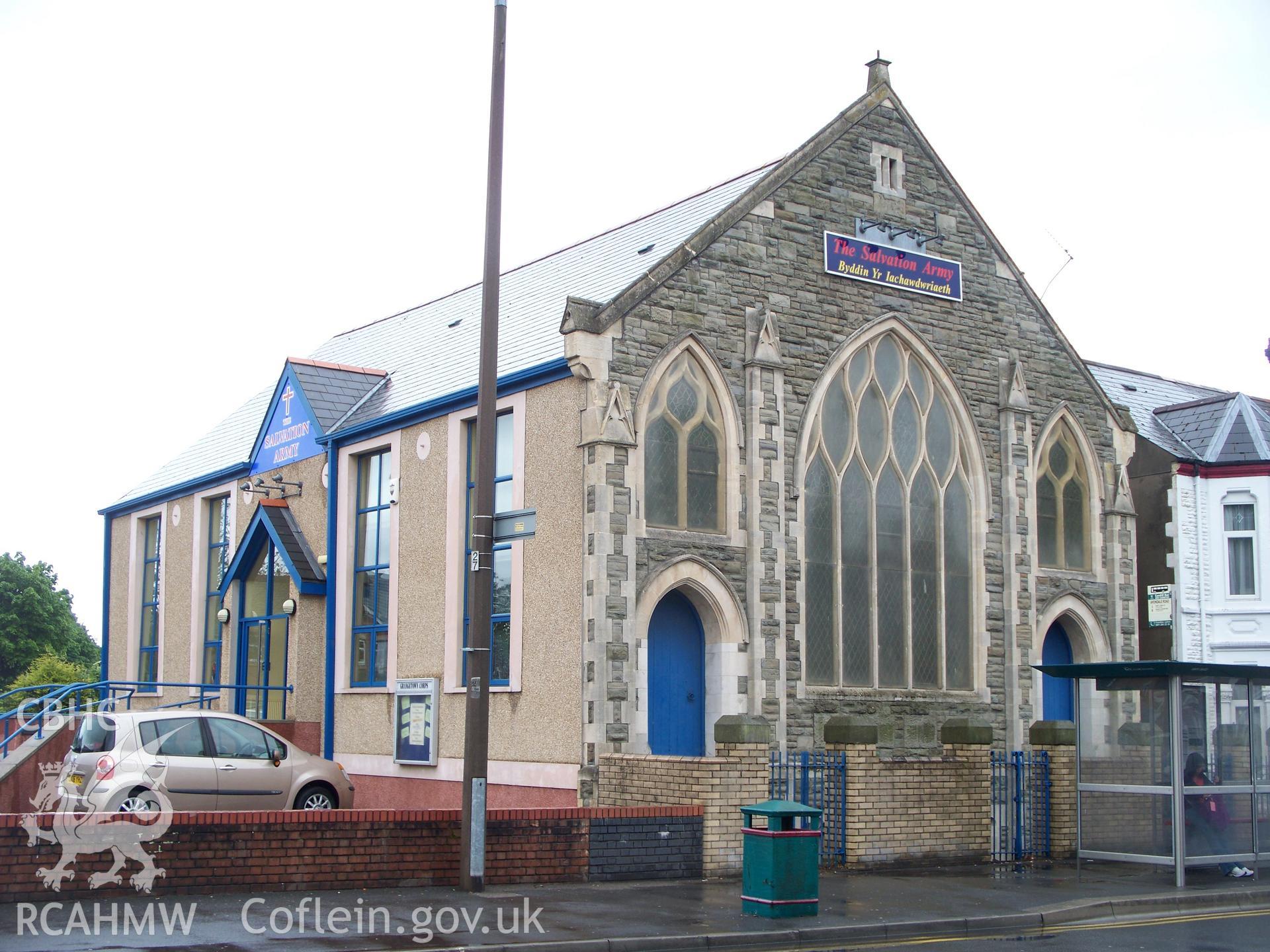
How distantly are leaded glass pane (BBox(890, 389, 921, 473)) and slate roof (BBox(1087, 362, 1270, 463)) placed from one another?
6.60 m

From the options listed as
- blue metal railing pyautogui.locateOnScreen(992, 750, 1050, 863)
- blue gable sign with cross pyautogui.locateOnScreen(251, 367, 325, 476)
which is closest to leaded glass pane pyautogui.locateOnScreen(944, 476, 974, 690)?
blue metal railing pyautogui.locateOnScreen(992, 750, 1050, 863)

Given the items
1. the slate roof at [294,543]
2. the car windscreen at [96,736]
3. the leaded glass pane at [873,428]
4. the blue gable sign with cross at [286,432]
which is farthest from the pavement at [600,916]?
the blue gable sign with cross at [286,432]

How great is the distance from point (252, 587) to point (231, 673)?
163 centimetres

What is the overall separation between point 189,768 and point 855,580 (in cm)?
964

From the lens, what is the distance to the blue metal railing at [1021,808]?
62.5 ft

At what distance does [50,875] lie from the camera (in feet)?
41.3

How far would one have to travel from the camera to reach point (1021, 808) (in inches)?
763

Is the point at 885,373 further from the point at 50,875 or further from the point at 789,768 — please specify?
the point at 50,875

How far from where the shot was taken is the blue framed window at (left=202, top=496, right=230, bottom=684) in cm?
2834

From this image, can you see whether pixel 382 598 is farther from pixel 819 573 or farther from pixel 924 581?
pixel 924 581

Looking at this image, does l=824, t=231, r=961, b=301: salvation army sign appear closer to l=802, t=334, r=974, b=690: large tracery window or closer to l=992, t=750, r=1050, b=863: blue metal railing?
l=802, t=334, r=974, b=690: large tracery window

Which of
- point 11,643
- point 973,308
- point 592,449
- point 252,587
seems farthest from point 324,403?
point 11,643

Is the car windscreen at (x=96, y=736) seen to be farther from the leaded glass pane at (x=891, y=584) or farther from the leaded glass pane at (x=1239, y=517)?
the leaded glass pane at (x=1239, y=517)

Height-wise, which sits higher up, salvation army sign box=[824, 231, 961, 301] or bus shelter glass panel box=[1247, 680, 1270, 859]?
salvation army sign box=[824, 231, 961, 301]
